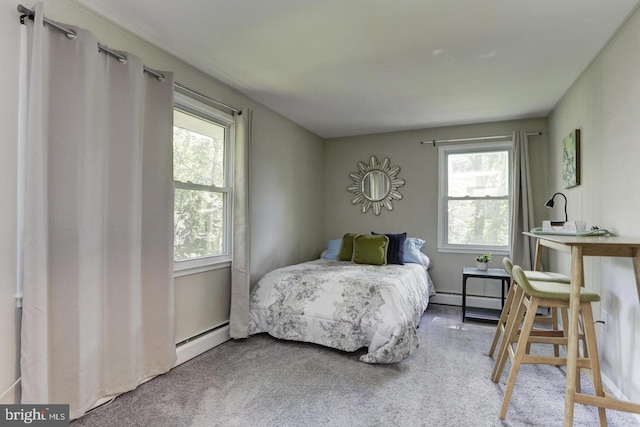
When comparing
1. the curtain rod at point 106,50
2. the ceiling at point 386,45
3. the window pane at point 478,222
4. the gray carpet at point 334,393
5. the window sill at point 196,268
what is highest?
the ceiling at point 386,45

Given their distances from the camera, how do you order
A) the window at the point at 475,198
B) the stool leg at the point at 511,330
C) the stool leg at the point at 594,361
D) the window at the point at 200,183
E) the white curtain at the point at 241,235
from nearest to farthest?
the stool leg at the point at 594,361
the stool leg at the point at 511,330
the window at the point at 200,183
the white curtain at the point at 241,235
the window at the point at 475,198

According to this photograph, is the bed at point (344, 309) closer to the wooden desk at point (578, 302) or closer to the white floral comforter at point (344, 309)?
the white floral comforter at point (344, 309)

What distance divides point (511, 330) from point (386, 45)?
2.10 meters

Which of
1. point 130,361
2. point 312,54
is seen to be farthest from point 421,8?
point 130,361

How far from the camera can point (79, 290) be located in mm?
1870

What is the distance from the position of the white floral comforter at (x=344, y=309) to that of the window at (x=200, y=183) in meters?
0.63

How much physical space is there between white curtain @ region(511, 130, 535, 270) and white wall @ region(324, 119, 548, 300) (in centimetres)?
18

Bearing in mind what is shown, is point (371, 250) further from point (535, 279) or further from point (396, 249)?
point (535, 279)

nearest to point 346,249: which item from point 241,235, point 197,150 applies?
point 241,235

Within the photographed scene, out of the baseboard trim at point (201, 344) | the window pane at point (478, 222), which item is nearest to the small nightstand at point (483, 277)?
the window pane at point (478, 222)

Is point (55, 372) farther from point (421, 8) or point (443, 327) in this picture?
point (443, 327)

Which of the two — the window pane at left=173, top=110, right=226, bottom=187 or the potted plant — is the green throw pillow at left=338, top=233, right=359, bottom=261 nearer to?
the potted plant

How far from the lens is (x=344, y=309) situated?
283cm

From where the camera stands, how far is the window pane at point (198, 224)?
2742 mm
